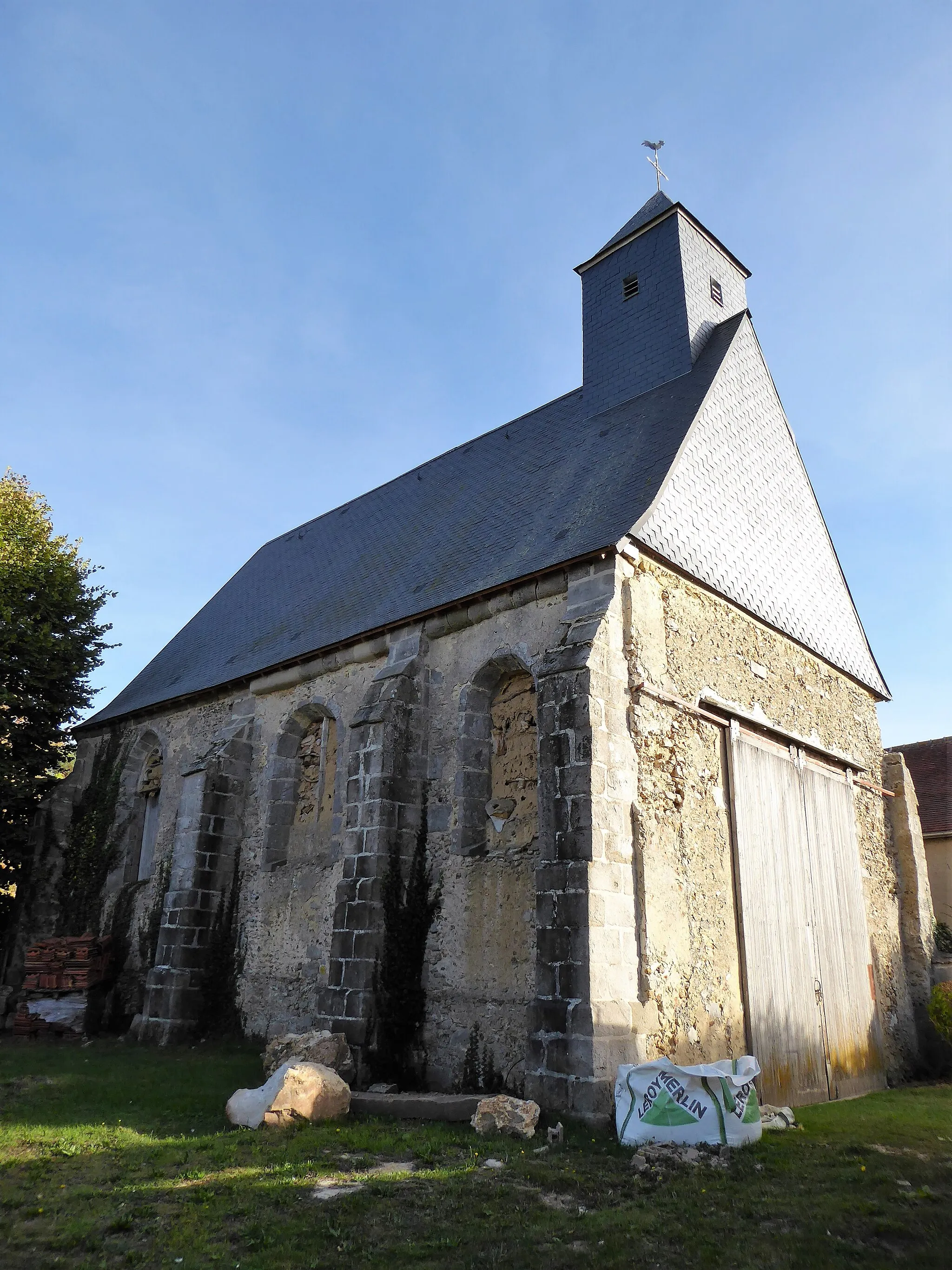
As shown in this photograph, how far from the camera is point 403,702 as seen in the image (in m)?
10.2

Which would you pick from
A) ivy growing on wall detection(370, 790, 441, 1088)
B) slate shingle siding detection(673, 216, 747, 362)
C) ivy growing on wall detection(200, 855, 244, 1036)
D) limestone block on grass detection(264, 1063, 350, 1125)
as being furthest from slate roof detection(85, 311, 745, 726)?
limestone block on grass detection(264, 1063, 350, 1125)

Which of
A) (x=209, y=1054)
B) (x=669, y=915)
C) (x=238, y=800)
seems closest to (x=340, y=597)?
(x=238, y=800)

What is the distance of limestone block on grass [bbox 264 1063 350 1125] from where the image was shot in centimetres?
718

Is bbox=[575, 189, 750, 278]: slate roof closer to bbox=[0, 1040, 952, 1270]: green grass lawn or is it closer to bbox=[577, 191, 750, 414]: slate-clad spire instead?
bbox=[577, 191, 750, 414]: slate-clad spire

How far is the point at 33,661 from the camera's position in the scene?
1644 cm

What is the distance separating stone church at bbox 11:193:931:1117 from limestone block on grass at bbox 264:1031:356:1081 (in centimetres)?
39

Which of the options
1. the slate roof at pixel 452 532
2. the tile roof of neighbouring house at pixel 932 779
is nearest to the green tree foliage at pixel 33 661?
the slate roof at pixel 452 532

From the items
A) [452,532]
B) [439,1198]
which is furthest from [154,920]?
[439,1198]

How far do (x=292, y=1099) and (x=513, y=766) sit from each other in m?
3.89

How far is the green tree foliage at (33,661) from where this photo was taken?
1631cm

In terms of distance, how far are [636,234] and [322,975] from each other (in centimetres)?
1190

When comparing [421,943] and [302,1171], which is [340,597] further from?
[302,1171]

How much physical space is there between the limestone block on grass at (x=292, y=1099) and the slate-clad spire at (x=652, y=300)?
9.66 metres

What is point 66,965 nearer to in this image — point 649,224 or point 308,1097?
point 308,1097
